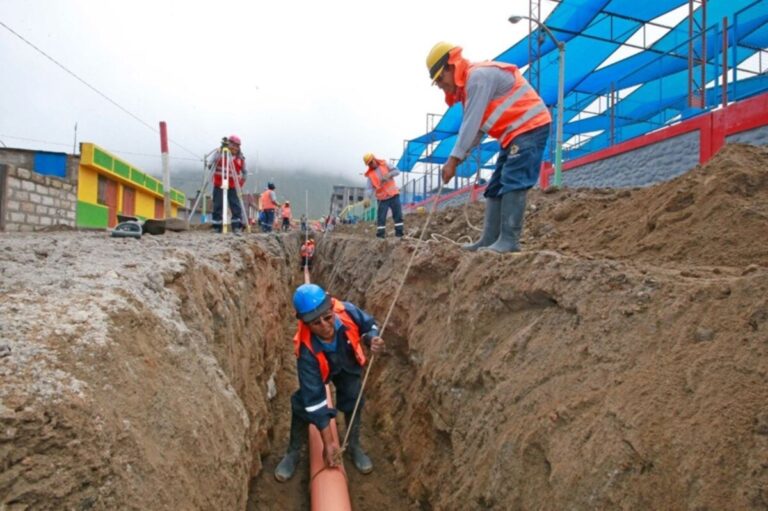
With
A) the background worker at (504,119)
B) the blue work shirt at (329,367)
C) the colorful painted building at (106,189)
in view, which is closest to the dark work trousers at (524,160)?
the background worker at (504,119)

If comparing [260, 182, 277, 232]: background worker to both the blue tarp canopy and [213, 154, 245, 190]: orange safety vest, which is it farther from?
the blue tarp canopy

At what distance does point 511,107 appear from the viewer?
3.65 meters

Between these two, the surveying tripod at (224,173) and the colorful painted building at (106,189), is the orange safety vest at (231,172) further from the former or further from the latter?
the colorful painted building at (106,189)

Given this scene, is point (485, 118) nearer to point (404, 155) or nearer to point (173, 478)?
point (173, 478)

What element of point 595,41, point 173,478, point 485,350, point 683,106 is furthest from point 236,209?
point 683,106

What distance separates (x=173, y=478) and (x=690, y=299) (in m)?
2.04

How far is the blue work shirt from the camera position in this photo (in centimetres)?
329

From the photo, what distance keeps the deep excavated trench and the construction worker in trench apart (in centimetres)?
26

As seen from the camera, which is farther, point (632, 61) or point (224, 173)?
point (632, 61)

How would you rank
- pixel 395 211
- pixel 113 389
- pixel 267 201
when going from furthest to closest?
pixel 267 201 < pixel 395 211 < pixel 113 389

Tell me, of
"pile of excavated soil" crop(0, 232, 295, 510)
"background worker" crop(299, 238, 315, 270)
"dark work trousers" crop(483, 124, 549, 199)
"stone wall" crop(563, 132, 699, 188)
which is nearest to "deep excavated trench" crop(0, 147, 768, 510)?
"pile of excavated soil" crop(0, 232, 295, 510)

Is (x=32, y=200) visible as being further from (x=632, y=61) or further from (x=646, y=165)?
(x=632, y=61)

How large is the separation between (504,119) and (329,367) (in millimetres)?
2440

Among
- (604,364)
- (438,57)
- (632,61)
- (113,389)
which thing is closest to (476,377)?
(604,364)
